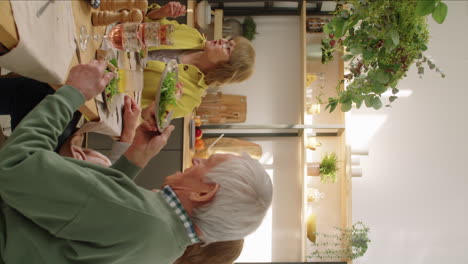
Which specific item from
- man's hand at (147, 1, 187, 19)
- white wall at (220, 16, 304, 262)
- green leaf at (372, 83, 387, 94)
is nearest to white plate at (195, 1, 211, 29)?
white wall at (220, 16, 304, 262)

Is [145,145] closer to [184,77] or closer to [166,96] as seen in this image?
Result: [166,96]

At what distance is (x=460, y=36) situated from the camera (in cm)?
382

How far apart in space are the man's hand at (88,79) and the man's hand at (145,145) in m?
0.37

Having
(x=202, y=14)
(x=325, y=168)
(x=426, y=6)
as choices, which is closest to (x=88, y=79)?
(x=426, y=6)

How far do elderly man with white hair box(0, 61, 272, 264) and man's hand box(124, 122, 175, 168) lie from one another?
0.37 meters

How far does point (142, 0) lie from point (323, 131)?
2526mm

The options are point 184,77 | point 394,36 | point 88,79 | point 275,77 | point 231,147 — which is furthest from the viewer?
point 275,77

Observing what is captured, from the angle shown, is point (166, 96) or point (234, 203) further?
point (166, 96)

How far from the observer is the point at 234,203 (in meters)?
1.03

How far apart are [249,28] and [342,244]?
7.42ft

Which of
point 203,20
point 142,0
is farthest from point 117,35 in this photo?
point 203,20

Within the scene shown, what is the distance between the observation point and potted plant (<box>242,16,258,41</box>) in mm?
3889

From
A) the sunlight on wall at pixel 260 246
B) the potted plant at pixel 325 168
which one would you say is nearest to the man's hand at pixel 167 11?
the potted plant at pixel 325 168

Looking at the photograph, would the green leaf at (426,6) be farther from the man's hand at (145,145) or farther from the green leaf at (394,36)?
the man's hand at (145,145)
